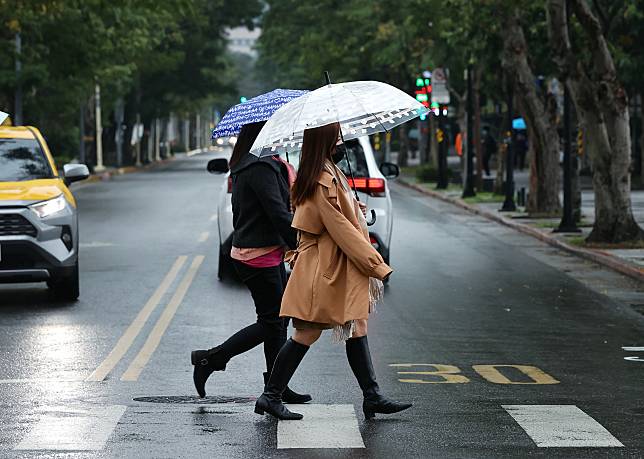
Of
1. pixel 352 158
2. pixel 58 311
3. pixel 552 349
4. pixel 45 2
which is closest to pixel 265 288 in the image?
pixel 552 349

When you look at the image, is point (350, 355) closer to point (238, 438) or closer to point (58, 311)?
point (238, 438)

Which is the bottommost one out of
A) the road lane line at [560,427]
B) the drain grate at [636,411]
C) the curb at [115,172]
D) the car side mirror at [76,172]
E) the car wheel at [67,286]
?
the curb at [115,172]

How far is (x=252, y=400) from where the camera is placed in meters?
9.89

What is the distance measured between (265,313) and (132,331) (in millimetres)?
4290

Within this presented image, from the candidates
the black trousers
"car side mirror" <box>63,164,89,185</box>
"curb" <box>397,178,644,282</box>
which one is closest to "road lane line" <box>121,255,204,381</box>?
the black trousers

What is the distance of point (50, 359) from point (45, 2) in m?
21.0

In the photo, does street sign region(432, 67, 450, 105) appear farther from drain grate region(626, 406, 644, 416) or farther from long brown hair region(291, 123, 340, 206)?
long brown hair region(291, 123, 340, 206)

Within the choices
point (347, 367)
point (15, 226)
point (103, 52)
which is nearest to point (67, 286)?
point (15, 226)

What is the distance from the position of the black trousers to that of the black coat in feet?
0.62

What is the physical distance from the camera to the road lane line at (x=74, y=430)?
8.32m

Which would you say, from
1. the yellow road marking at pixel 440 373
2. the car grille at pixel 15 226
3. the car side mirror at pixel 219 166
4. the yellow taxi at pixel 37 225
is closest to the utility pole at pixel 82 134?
the car side mirror at pixel 219 166

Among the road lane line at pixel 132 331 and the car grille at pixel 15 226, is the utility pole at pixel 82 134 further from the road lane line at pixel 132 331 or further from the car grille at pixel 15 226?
the car grille at pixel 15 226

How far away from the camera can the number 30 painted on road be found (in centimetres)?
1068

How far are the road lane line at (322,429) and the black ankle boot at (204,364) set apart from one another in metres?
0.59
